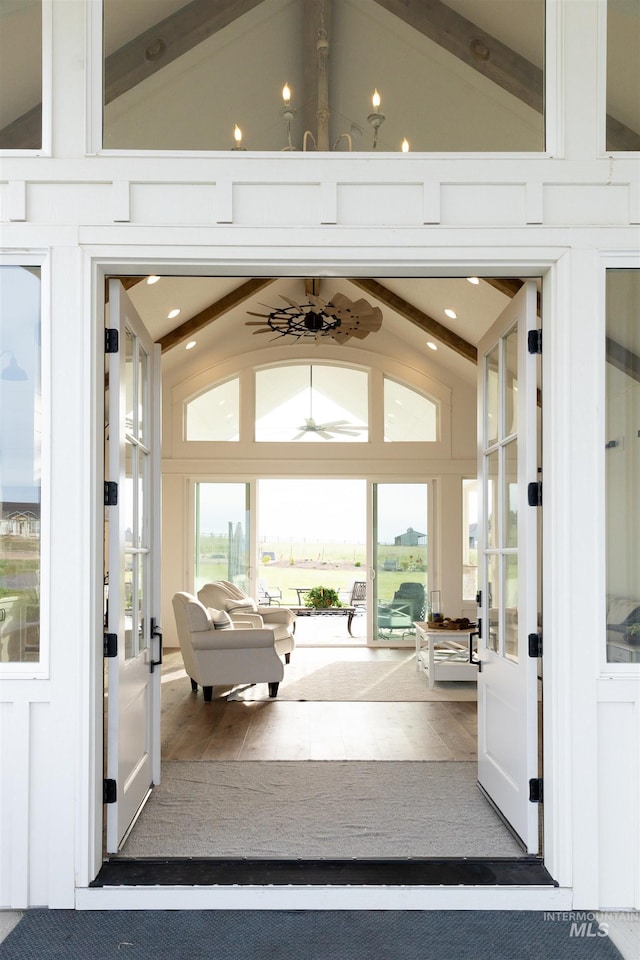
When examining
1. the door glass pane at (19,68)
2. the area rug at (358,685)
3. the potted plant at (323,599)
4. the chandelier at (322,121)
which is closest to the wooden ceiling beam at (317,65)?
the chandelier at (322,121)

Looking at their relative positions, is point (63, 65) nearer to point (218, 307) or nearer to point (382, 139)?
point (382, 139)

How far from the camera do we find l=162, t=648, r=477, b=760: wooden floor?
5195mm

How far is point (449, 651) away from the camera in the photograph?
26.0 ft

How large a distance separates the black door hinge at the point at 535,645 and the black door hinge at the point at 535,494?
0.50m

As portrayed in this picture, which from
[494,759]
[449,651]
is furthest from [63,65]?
[449,651]

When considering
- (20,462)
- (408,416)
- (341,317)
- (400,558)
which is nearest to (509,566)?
(20,462)

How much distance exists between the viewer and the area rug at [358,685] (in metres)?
7.11

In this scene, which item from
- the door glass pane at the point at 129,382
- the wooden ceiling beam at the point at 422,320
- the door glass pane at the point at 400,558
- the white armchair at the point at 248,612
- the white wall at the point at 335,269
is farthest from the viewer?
the door glass pane at the point at 400,558

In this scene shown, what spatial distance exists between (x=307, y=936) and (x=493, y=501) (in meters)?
2.06

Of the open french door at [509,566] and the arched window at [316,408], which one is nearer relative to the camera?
the open french door at [509,566]

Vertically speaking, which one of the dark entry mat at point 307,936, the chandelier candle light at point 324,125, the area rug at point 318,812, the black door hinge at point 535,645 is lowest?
the area rug at point 318,812

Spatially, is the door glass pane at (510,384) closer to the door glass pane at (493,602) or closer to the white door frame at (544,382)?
the white door frame at (544,382)

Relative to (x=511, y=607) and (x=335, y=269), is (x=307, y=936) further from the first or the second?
(x=335, y=269)

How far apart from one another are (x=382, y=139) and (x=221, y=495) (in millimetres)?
7729
